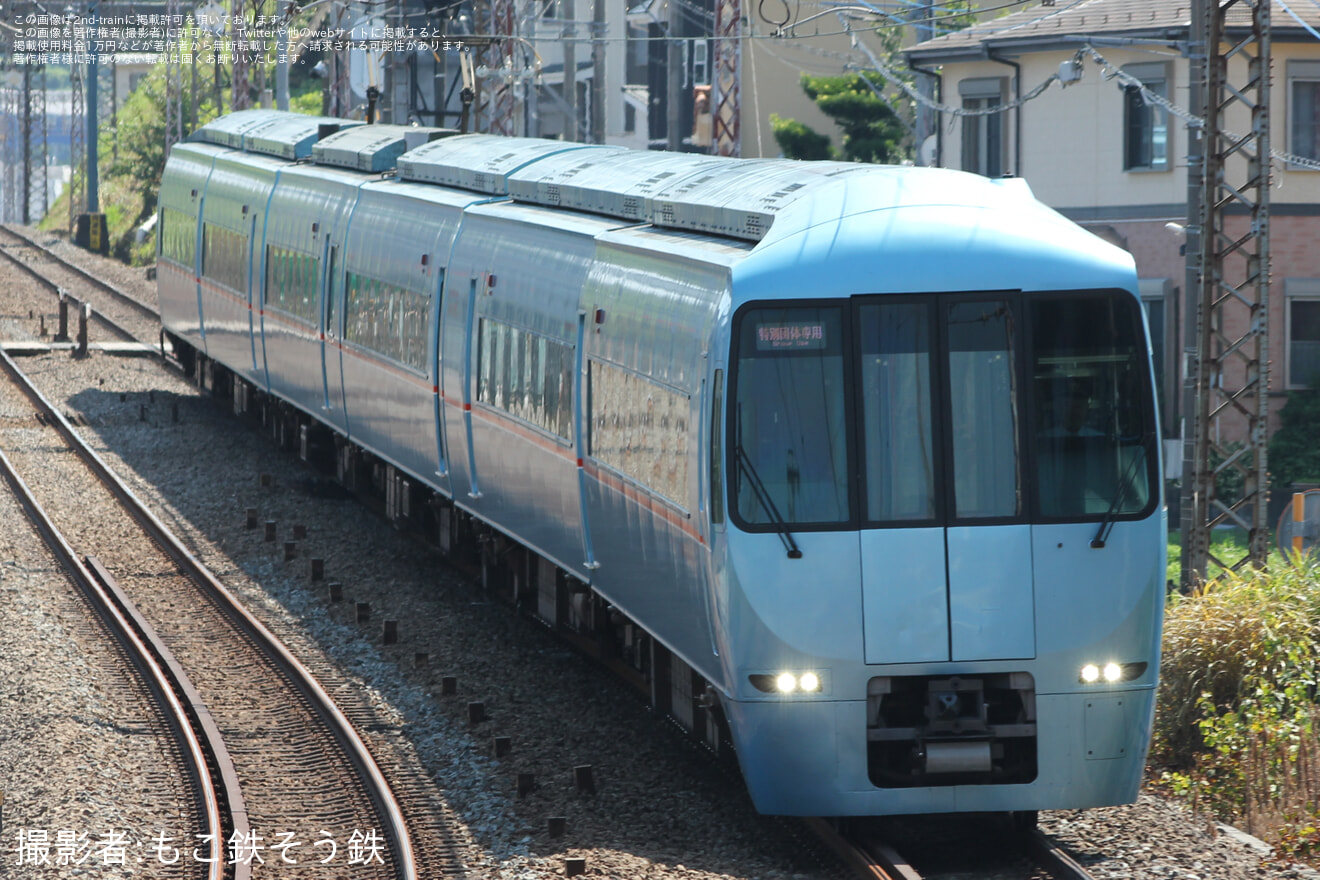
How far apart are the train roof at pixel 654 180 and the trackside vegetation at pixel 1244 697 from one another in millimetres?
3026

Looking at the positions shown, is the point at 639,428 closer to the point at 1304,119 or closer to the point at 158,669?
the point at 158,669

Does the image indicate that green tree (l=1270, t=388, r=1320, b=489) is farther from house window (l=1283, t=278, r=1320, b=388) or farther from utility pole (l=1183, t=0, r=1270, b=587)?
utility pole (l=1183, t=0, r=1270, b=587)

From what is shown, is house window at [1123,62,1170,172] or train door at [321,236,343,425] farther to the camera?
house window at [1123,62,1170,172]

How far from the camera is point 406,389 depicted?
15.2m

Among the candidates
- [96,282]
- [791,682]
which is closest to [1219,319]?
[791,682]

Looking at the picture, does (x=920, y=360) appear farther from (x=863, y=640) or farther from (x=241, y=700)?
(x=241, y=700)

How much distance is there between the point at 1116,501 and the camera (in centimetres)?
801

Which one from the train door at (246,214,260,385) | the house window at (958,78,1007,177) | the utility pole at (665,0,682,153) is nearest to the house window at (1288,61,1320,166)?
the house window at (958,78,1007,177)

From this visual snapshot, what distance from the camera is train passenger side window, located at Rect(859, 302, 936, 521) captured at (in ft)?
26.3

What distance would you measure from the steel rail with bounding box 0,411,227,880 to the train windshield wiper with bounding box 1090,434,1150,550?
3.98 meters

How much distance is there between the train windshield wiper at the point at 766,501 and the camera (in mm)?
7949

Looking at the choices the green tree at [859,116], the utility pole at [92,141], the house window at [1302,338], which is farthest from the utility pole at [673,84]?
the house window at [1302,338]

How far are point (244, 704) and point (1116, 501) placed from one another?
236 inches

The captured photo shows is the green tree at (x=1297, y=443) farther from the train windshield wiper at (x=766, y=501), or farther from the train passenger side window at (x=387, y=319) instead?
the train windshield wiper at (x=766, y=501)
